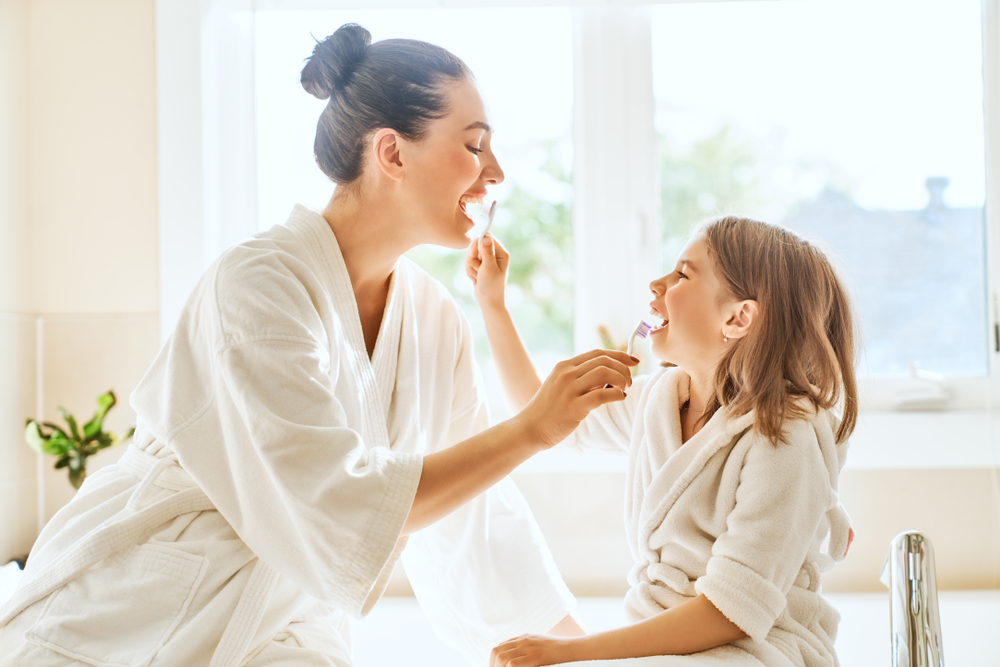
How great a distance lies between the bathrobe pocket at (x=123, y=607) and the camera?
0.84 metres

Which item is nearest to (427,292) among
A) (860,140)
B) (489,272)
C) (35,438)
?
(489,272)

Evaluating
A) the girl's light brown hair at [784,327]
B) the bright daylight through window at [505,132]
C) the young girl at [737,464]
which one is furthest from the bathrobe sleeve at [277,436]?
the bright daylight through window at [505,132]

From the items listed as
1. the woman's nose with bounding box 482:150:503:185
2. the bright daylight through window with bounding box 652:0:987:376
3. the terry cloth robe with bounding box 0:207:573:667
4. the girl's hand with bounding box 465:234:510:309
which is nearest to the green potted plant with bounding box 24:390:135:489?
the terry cloth robe with bounding box 0:207:573:667

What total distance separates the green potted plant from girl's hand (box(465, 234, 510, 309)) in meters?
0.81

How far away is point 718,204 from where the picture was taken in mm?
1880

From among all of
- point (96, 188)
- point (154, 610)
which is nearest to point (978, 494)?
point (154, 610)

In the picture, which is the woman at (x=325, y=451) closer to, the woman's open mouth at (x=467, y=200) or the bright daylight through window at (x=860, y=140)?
the woman's open mouth at (x=467, y=200)

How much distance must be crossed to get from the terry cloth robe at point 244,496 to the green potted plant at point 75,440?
55cm

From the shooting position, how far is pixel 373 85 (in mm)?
1082

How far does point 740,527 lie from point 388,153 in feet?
2.30

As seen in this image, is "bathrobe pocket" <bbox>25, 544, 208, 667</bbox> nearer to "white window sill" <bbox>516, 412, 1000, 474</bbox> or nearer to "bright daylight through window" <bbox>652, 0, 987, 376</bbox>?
"white window sill" <bbox>516, 412, 1000, 474</bbox>

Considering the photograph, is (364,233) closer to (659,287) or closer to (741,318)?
(659,287)

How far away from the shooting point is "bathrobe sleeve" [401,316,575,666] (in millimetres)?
1158

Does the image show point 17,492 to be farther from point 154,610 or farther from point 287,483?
point 287,483
